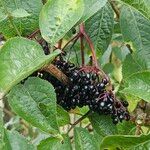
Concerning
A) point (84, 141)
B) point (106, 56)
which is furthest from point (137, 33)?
point (106, 56)

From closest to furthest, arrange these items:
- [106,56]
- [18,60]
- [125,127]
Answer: [18,60]
[125,127]
[106,56]

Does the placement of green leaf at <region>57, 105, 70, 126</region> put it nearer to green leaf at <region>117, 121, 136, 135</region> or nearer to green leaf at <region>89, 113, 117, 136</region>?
green leaf at <region>89, 113, 117, 136</region>

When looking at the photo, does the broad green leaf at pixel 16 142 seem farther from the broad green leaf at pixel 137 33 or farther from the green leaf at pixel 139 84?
the broad green leaf at pixel 137 33

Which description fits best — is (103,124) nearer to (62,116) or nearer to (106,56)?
(62,116)

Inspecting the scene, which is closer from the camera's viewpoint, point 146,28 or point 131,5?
point 131,5

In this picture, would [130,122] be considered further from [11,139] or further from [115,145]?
[11,139]

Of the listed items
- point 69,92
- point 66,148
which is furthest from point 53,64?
point 66,148
